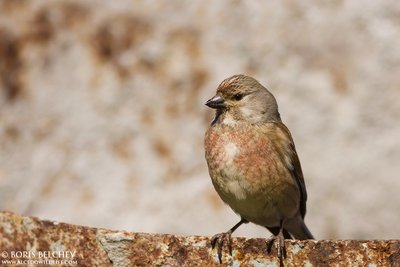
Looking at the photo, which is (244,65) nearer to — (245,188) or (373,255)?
(245,188)

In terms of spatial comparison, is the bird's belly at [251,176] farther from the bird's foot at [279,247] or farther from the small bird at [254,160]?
the bird's foot at [279,247]

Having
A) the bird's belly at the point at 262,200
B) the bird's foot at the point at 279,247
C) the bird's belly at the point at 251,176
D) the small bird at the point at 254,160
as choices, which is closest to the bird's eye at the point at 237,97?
the small bird at the point at 254,160

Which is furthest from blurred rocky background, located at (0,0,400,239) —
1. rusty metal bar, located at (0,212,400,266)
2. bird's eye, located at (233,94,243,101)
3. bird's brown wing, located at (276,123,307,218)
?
rusty metal bar, located at (0,212,400,266)

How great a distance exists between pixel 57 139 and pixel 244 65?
1334 mm

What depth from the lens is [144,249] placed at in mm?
2877

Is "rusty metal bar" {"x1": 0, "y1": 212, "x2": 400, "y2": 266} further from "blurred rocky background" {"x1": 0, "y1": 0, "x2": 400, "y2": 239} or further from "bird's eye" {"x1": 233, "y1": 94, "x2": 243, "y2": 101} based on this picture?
"blurred rocky background" {"x1": 0, "y1": 0, "x2": 400, "y2": 239}

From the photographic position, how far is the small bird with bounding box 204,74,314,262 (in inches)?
181

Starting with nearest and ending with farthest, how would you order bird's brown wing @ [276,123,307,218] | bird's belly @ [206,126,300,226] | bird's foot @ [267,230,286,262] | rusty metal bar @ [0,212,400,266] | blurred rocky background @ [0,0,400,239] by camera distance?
rusty metal bar @ [0,212,400,266], bird's foot @ [267,230,286,262], bird's belly @ [206,126,300,226], bird's brown wing @ [276,123,307,218], blurred rocky background @ [0,0,400,239]

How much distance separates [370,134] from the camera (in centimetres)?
539

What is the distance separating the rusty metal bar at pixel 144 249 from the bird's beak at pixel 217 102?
6.14 ft

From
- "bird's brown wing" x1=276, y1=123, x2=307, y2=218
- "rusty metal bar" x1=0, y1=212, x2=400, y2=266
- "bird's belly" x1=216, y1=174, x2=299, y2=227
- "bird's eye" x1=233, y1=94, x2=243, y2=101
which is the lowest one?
"rusty metal bar" x1=0, y1=212, x2=400, y2=266

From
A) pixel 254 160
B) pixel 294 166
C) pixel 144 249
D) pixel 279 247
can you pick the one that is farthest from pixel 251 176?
pixel 144 249

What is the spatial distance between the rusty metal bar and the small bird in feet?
5.03

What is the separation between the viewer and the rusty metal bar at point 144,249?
8.77 feet
